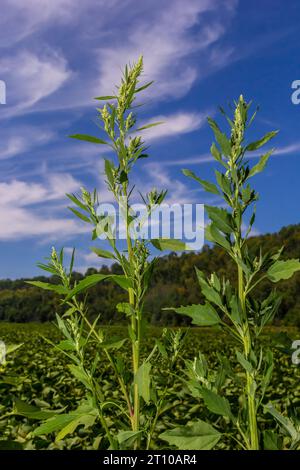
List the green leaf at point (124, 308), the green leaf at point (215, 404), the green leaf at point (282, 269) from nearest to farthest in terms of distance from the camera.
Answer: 1. the green leaf at point (215, 404)
2. the green leaf at point (282, 269)
3. the green leaf at point (124, 308)

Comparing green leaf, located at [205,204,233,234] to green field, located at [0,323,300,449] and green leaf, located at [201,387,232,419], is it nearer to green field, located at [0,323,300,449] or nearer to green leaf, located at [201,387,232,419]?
green leaf, located at [201,387,232,419]

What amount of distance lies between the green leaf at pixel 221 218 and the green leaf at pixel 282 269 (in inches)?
7.4

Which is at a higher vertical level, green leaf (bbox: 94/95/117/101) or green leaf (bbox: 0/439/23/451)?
green leaf (bbox: 94/95/117/101)

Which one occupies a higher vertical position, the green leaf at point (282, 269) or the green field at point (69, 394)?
the green leaf at point (282, 269)

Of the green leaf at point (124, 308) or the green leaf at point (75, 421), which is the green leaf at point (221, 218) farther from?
the green leaf at point (75, 421)

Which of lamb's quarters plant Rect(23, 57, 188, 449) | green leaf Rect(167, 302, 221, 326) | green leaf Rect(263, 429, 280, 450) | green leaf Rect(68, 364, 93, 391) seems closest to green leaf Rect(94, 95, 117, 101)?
lamb's quarters plant Rect(23, 57, 188, 449)

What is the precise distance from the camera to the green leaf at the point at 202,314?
66.1 inches

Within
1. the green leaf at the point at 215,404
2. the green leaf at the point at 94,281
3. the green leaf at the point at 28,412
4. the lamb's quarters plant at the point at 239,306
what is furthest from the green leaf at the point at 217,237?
the green leaf at the point at 28,412

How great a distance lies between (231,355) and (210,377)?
10.7 metres

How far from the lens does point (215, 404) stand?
157 centimetres

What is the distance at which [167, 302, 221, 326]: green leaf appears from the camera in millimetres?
1678

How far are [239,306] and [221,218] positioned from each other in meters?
0.28
